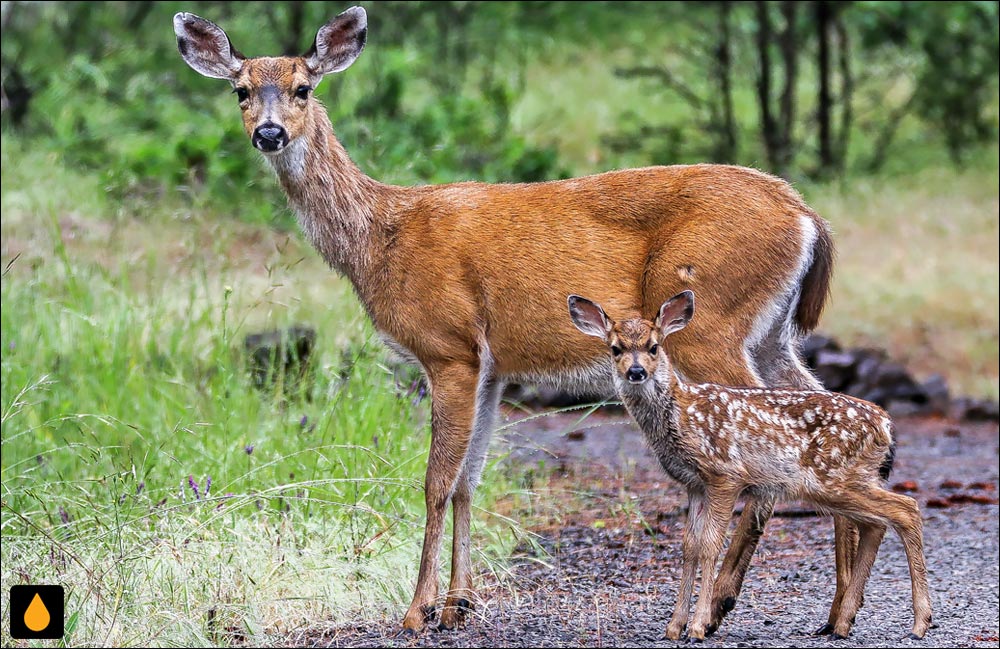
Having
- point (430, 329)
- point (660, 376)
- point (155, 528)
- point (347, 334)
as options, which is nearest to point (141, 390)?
point (347, 334)

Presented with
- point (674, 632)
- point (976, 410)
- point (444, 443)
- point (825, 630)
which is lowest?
point (976, 410)

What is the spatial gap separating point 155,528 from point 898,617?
125 inches

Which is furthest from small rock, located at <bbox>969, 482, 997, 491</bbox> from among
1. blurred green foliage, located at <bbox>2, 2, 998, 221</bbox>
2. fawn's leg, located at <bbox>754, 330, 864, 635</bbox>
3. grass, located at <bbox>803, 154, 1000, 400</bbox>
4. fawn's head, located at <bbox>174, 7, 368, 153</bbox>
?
fawn's head, located at <bbox>174, 7, 368, 153</bbox>

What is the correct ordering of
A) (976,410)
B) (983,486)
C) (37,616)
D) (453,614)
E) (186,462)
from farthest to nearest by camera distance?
(976,410) < (983,486) < (186,462) < (453,614) < (37,616)

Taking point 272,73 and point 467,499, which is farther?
point 467,499

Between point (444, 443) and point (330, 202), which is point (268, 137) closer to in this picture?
point (330, 202)

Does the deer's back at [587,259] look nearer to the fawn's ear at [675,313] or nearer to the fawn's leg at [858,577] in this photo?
the fawn's ear at [675,313]

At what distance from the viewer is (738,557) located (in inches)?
241

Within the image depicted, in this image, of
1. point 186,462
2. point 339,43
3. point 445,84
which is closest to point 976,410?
point 186,462

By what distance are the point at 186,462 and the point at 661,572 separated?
2327 millimetres

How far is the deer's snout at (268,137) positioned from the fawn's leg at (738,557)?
92.9 inches

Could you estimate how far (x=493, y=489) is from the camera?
8070mm

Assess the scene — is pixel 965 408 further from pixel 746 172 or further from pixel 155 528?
pixel 155 528

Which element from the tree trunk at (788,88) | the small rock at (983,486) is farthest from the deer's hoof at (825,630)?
the tree trunk at (788,88)
